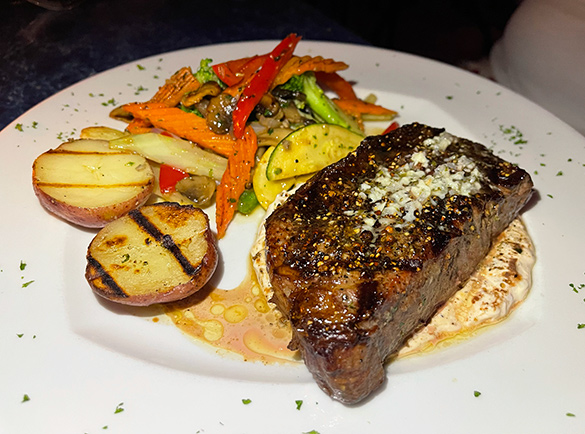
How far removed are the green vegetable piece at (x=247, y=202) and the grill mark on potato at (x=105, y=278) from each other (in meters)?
1.25

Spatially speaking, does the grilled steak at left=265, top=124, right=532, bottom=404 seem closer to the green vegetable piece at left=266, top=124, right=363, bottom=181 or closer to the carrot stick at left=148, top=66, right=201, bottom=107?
the green vegetable piece at left=266, top=124, right=363, bottom=181

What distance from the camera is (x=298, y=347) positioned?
2723 millimetres

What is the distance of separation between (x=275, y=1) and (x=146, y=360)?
547 cm

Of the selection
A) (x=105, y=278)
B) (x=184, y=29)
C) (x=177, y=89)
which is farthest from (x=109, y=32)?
(x=105, y=278)

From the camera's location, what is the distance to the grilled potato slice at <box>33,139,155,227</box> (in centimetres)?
341

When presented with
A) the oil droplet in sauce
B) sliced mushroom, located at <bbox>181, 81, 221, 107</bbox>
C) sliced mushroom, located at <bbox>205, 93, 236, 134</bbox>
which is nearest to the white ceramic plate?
the oil droplet in sauce

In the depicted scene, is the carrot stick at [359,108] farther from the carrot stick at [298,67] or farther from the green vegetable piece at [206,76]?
the green vegetable piece at [206,76]

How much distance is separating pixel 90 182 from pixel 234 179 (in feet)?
3.34

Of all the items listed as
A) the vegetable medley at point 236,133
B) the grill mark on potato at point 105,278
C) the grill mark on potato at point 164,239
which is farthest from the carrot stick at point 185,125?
the grill mark on potato at point 105,278

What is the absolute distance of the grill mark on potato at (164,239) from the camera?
10.1 feet

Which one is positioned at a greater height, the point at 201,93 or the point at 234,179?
the point at 201,93

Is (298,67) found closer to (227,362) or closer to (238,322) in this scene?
(238,322)

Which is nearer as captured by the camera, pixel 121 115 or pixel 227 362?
pixel 227 362

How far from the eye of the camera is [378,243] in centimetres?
282
